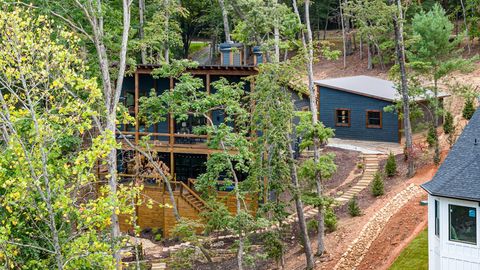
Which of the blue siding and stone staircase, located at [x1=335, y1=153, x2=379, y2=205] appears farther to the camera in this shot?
the blue siding

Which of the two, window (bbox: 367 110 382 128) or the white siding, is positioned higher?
window (bbox: 367 110 382 128)

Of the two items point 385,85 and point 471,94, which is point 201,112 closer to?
point 471,94

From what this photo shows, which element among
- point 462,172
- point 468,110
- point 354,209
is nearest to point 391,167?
point 354,209

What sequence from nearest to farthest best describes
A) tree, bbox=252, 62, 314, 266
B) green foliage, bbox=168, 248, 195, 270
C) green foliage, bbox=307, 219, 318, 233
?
tree, bbox=252, 62, 314, 266, green foliage, bbox=168, 248, 195, 270, green foliage, bbox=307, 219, 318, 233

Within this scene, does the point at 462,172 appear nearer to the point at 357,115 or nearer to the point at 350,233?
the point at 350,233

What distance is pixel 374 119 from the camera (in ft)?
123

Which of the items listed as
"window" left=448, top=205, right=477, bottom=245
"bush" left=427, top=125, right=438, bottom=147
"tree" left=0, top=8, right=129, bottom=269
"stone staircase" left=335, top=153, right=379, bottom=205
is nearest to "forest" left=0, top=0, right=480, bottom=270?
"tree" left=0, top=8, right=129, bottom=269

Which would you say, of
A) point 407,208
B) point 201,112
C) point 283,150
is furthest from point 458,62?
point 201,112

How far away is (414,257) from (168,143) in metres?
13.8

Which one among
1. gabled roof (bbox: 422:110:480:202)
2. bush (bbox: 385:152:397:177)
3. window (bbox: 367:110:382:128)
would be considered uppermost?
window (bbox: 367:110:382:128)

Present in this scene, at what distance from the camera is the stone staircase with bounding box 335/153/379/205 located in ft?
94.8

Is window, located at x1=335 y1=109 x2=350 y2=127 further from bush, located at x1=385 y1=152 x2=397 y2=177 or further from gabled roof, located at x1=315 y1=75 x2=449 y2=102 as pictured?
bush, located at x1=385 y1=152 x2=397 y2=177

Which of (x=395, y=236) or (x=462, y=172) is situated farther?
(x=395, y=236)

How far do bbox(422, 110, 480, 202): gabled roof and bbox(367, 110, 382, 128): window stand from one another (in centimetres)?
1877
